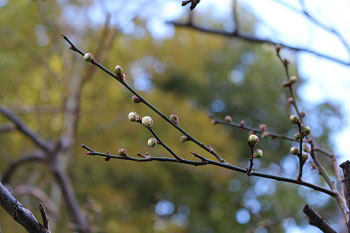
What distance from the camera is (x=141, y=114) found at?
13.5 ft

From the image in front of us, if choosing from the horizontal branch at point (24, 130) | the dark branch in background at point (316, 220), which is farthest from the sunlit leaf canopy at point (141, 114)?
the dark branch in background at point (316, 220)

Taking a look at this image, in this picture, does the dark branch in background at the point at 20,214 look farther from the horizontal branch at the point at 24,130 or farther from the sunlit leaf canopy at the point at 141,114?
the horizontal branch at the point at 24,130

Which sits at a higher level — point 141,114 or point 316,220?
point 141,114

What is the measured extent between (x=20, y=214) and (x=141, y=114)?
3.45 meters

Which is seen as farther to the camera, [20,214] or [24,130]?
[24,130]

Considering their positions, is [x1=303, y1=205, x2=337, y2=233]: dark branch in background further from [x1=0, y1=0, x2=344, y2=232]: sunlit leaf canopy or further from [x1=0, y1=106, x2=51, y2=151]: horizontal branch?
[x1=0, y1=106, x2=51, y2=151]: horizontal branch

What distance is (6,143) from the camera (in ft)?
13.0

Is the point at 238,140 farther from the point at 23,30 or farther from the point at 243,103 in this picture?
the point at 23,30

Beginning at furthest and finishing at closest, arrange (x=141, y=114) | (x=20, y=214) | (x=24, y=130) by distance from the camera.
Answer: (x=141, y=114) < (x=24, y=130) < (x=20, y=214)

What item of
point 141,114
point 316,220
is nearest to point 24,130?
point 141,114

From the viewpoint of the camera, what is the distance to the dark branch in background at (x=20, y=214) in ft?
2.19

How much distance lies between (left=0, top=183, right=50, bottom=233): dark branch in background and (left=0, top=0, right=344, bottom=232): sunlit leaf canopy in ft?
3.45

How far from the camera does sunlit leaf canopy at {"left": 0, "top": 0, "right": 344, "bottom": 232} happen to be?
3416 millimetres

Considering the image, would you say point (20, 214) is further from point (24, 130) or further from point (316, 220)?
point (24, 130)
